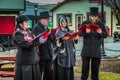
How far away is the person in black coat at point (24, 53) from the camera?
806cm

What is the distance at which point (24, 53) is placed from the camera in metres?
8.16

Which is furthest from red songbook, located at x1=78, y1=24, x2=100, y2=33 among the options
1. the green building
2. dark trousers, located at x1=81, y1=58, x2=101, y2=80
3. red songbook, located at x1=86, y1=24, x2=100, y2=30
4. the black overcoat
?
the green building

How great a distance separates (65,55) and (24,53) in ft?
5.99

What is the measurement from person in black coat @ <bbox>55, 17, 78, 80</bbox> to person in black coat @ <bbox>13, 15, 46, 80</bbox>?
1508 millimetres

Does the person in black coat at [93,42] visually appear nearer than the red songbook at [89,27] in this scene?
No

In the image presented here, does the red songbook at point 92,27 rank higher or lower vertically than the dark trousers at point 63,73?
higher

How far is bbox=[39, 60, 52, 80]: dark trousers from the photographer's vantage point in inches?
370

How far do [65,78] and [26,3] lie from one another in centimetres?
2831

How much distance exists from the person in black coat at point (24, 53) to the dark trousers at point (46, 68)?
1059 millimetres

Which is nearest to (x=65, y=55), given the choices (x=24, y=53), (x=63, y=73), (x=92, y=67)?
(x=63, y=73)

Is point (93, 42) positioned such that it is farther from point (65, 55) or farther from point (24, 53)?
point (24, 53)

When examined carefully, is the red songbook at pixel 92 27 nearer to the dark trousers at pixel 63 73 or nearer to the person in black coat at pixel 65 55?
the person in black coat at pixel 65 55

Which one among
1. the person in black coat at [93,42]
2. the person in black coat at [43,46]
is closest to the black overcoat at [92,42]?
the person in black coat at [93,42]

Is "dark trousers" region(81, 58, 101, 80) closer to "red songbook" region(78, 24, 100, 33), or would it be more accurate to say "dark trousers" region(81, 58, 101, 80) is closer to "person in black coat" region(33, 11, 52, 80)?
"red songbook" region(78, 24, 100, 33)
